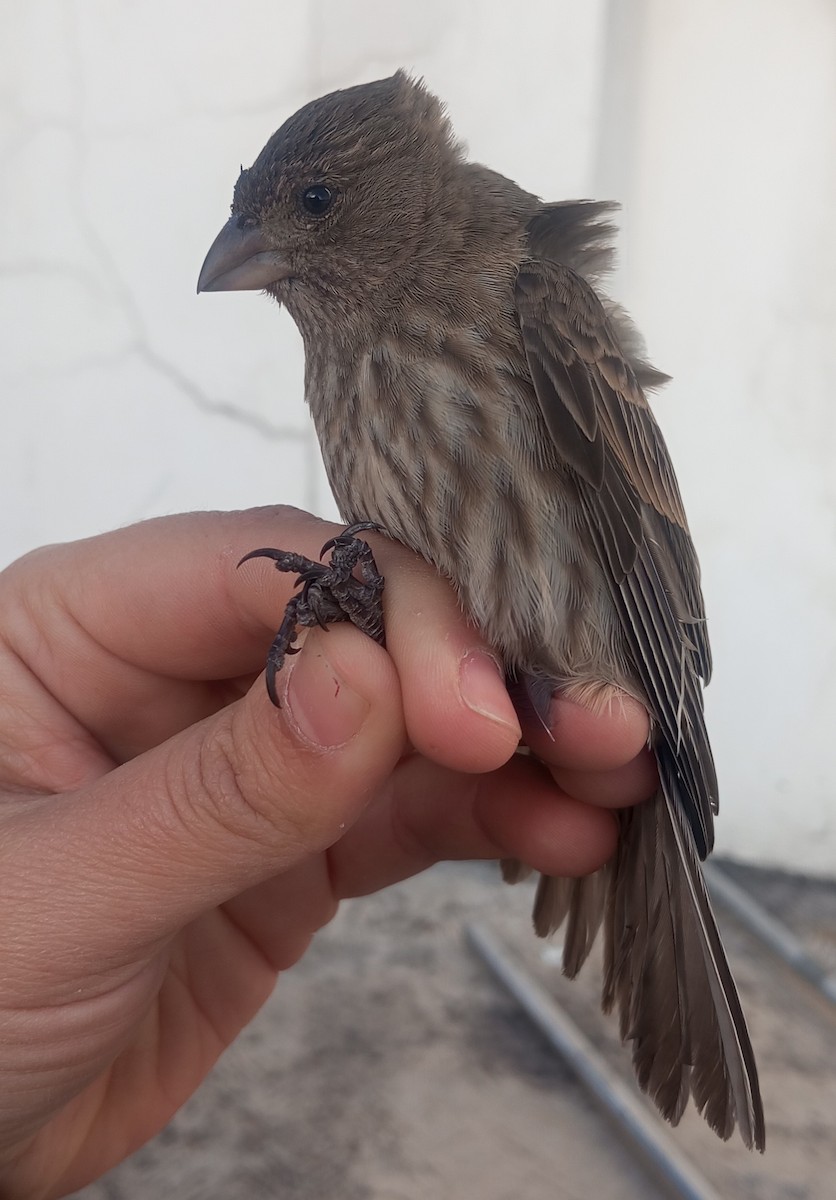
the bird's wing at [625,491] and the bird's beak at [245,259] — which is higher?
the bird's beak at [245,259]

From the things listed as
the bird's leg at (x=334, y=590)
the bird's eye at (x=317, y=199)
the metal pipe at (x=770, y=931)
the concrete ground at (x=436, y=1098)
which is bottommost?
the metal pipe at (x=770, y=931)

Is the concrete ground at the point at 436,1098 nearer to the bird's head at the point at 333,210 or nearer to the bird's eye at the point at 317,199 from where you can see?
the bird's head at the point at 333,210

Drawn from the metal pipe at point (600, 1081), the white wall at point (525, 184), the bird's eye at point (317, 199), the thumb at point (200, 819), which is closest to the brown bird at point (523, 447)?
the bird's eye at point (317, 199)

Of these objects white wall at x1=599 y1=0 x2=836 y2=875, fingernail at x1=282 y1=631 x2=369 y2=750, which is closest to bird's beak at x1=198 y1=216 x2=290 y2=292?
fingernail at x1=282 y1=631 x2=369 y2=750

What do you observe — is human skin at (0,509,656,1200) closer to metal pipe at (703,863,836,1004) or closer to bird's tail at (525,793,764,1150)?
bird's tail at (525,793,764,1150)

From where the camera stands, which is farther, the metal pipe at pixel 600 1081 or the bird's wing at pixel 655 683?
the metal pipe at pixel 600 1081

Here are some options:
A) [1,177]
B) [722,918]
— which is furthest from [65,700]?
[722,918]
